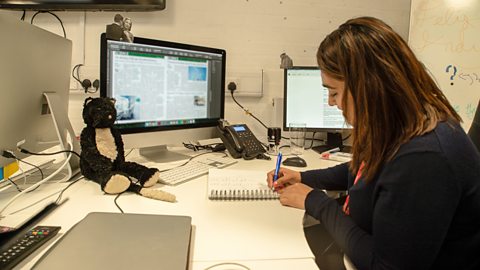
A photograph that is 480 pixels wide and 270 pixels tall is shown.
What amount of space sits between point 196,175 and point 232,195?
25 centimetres

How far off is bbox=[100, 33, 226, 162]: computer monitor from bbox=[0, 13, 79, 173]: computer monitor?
162mm

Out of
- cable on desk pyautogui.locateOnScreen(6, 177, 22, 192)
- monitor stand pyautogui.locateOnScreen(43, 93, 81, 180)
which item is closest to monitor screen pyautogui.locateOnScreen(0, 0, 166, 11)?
monitor stand pyautogui.locateOnScreen(43, 93, 81, 180)

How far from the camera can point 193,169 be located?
49.4 inches

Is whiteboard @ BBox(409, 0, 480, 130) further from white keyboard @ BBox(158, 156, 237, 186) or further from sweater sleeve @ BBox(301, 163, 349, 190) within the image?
white keyboard @ BBox(158, 156, 237, 186)

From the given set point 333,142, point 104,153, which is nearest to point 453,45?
point 333,142

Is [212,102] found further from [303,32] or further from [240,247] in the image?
[240,247]

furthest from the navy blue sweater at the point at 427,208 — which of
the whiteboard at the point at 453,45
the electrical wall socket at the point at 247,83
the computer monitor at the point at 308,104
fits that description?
the electrical wall socket at the point at 247,83

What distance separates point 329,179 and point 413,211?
516mm

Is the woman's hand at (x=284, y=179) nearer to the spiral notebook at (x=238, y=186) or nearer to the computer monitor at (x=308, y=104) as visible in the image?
the spiral notebook at (x=238, y=186)

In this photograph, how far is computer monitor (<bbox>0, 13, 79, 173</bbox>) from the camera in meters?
0.92

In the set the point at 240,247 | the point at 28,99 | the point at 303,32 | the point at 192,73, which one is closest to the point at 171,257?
the point at 240,247

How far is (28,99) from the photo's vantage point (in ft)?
3.40

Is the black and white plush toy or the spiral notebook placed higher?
the black and white plush toy

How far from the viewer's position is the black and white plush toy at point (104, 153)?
3.45 ft
